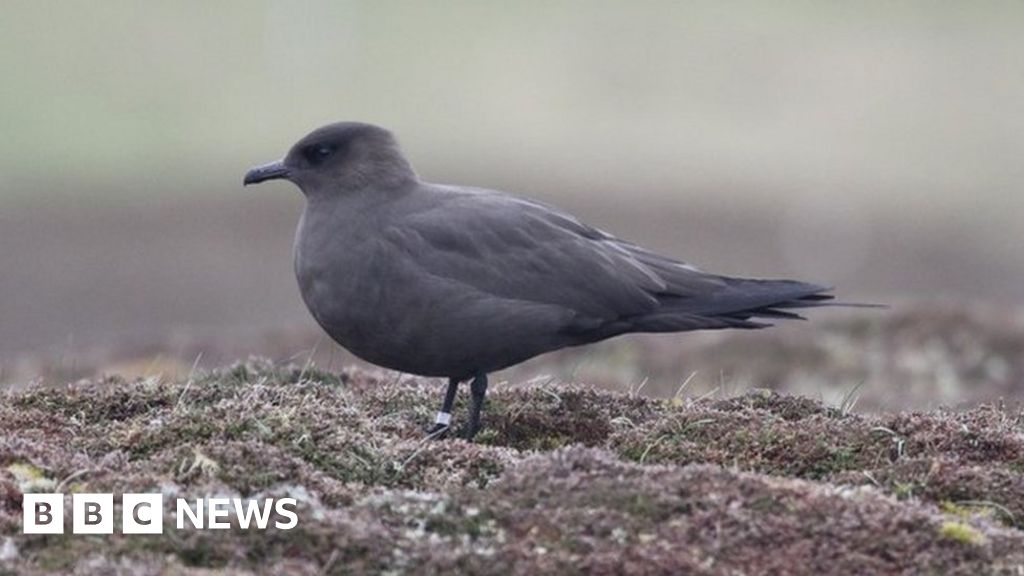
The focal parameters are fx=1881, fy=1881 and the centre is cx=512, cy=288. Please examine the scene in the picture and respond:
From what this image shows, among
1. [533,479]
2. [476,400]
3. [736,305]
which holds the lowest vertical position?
[476,400]

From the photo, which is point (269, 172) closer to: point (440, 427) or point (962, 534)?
point (440, 427)

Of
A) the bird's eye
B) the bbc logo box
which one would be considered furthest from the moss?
the bird's eye

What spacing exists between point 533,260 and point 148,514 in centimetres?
280

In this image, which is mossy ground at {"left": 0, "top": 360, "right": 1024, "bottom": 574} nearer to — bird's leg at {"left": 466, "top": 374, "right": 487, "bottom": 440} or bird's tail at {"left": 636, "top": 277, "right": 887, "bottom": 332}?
bird's leg at {"left": 466, "top": 374, "right": 487, "bottom": 440}

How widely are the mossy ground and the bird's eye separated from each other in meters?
1.13

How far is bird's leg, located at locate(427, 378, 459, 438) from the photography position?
801 centimetres

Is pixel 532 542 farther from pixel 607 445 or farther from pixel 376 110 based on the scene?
pixel 376 110

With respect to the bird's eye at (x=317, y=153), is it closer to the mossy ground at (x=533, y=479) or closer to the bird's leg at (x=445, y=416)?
the mossy ground at (x=533, y=479)

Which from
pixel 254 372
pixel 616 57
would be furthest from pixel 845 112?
pixel 254 372

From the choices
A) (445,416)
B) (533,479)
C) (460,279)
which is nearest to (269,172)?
(460,279)

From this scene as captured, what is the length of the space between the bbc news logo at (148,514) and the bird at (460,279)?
177 centimetres

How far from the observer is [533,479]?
6461 mm

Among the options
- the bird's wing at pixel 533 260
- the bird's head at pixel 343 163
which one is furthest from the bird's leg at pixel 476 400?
the bird's head at pixel 343 163

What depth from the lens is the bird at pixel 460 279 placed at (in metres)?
8.16
